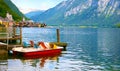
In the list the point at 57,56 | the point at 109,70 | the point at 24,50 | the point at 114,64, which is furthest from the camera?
the point at 57,56

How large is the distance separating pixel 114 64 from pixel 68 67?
10.5 meters

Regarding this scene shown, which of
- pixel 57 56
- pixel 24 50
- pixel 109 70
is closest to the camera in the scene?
pixel 109 70

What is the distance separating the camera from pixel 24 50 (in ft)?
209

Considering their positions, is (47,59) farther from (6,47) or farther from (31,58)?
(6,47)

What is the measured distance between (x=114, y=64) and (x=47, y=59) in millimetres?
12852

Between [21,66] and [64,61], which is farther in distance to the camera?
[64,61]

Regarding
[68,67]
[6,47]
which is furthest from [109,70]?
[6,47]

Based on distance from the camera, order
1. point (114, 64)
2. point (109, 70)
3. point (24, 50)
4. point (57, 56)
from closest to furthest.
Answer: point (109, 70) → point (114, 64) → point (24, 50) → point (57, 56)

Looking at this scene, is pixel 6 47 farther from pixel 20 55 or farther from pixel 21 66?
pixel 21 66

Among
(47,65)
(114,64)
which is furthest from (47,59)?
(114,64)

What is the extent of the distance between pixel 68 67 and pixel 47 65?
3.90m

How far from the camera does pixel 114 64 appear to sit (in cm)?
5975

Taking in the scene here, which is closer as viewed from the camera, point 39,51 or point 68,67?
point 68,67

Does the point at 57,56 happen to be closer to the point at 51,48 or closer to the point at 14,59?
the point at 51,48
